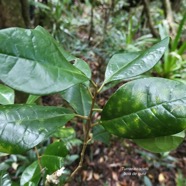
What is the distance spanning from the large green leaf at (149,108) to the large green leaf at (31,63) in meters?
0.10

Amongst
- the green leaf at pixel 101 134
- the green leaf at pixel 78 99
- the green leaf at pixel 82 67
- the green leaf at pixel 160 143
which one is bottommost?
the green leaf at pixel 101 134

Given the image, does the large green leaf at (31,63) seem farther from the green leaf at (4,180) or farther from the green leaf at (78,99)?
the green leaf at (4,180)

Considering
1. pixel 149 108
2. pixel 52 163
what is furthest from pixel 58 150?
pixel 149 108

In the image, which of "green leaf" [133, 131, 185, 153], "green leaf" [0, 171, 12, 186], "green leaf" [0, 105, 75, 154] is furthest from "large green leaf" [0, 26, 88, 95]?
"green leaf" [0, 171, 12, 186]

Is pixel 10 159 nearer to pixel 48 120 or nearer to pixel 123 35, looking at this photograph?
pixel 48 120

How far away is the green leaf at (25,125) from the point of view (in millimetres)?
323

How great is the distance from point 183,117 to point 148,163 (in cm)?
115

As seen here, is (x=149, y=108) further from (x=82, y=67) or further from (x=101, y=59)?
(x=101, y=59)

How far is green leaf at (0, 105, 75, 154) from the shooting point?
0.32 m

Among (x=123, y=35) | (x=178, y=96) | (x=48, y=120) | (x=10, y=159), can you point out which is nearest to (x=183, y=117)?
(x=178, y=96)

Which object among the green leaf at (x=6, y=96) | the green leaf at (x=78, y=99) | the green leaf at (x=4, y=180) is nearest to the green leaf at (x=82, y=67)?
the green leaf at (x=78, y=99)

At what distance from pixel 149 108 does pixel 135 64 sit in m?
0.09

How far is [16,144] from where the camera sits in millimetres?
323

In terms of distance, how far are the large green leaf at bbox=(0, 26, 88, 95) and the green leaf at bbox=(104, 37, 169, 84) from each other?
0.09m
